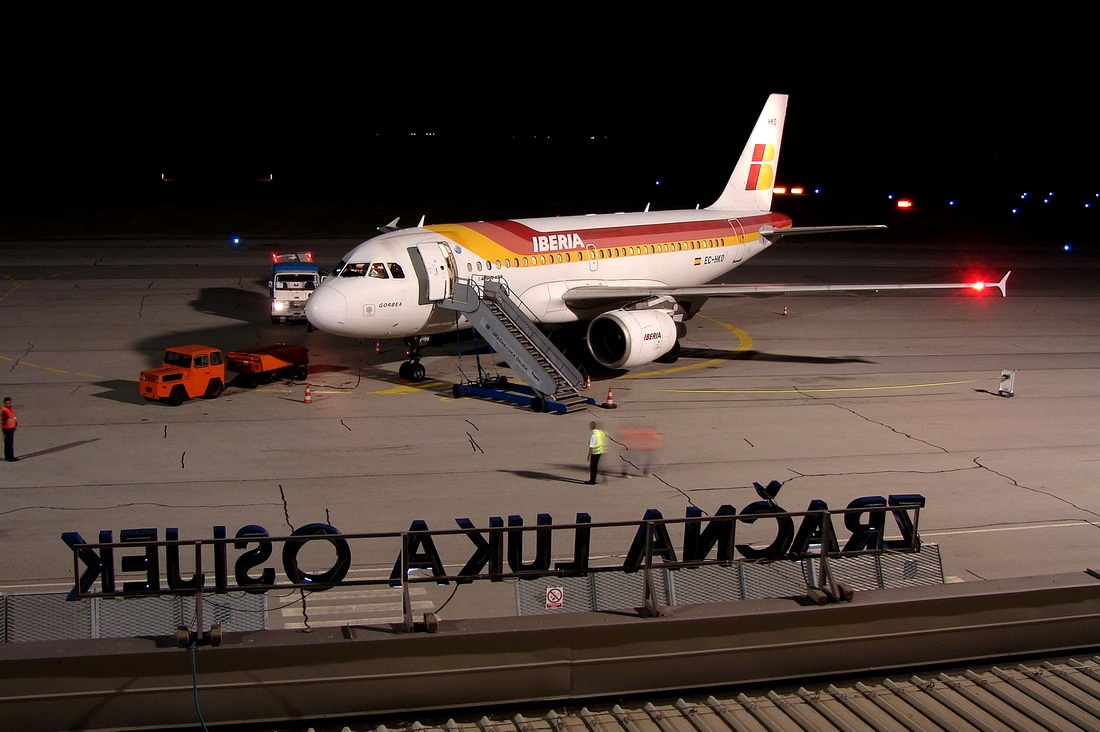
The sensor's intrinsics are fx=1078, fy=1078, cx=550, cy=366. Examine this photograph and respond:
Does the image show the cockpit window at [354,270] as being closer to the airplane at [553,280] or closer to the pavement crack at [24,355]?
the airplane at [553,280]

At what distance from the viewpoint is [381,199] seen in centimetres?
9881

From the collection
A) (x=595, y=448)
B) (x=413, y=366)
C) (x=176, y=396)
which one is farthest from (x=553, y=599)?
(x=413, y=366)

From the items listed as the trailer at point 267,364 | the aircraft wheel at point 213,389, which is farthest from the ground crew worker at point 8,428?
the trailer at point 267,364

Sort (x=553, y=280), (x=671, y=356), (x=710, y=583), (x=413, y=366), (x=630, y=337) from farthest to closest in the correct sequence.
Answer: (x=671, y=356), (x=553, y=280), (x=413, y=366), (x=630, y=337), (x=710, y=583)

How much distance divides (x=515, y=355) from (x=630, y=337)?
3.62 m

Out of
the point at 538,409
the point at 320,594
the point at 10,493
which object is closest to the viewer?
the point at 320,594

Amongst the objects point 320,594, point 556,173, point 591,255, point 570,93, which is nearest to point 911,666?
point 320,594

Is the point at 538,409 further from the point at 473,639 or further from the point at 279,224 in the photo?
the point at 279,224

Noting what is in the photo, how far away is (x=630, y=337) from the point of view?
3094 centimetres

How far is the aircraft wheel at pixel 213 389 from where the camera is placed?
28.8 meters

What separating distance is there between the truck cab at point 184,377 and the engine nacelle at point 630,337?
10.7m

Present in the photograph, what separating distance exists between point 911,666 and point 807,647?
4.01 feet

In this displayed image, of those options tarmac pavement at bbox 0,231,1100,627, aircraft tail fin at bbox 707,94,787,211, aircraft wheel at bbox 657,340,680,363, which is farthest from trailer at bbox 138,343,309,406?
aircraft tail fin at bbox 707,94,787,211

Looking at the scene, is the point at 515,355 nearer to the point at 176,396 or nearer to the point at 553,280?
the point at 553,280
